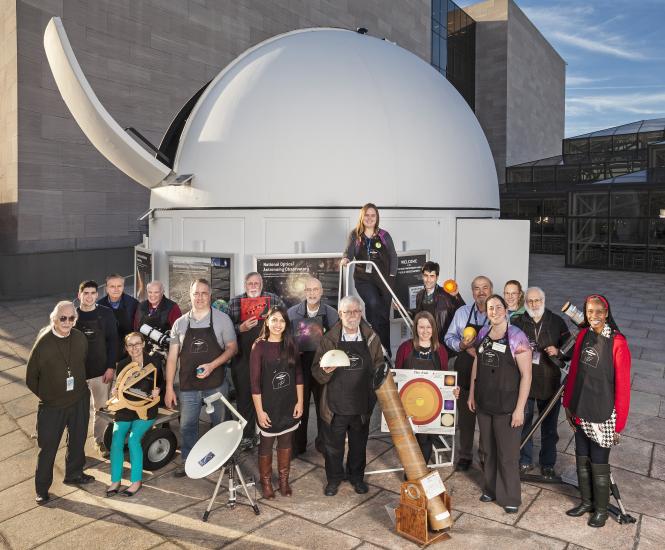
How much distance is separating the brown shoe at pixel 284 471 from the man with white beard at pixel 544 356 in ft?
7.71

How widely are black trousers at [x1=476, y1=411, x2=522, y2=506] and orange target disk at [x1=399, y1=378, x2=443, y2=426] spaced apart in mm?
599

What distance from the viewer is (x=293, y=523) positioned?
167 inches

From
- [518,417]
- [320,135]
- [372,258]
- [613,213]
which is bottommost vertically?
[518,417]

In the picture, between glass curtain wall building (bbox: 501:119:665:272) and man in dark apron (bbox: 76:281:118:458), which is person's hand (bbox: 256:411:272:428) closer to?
man in dark apron (bbox: 76:281:118:458)

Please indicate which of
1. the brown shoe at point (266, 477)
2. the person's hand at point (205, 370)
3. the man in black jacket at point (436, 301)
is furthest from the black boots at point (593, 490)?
the person's hand at point (205, 370)

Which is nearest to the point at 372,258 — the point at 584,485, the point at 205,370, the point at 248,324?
the point at 248,324

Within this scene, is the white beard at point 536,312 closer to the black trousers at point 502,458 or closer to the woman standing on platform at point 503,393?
the woman standing on platform at point 503,393

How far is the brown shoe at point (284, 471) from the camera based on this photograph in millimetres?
4703

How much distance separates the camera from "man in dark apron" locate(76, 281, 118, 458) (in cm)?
541

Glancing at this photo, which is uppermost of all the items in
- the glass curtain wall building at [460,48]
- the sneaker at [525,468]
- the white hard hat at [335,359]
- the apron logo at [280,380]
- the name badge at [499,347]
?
the glass curtain wall building at [460,48]

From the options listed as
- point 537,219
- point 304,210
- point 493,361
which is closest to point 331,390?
point 493,361

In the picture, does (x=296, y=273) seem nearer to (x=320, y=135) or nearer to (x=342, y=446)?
(x=320, y=135)

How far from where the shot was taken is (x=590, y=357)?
4270 millimetres

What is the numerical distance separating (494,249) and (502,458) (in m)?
4.91
